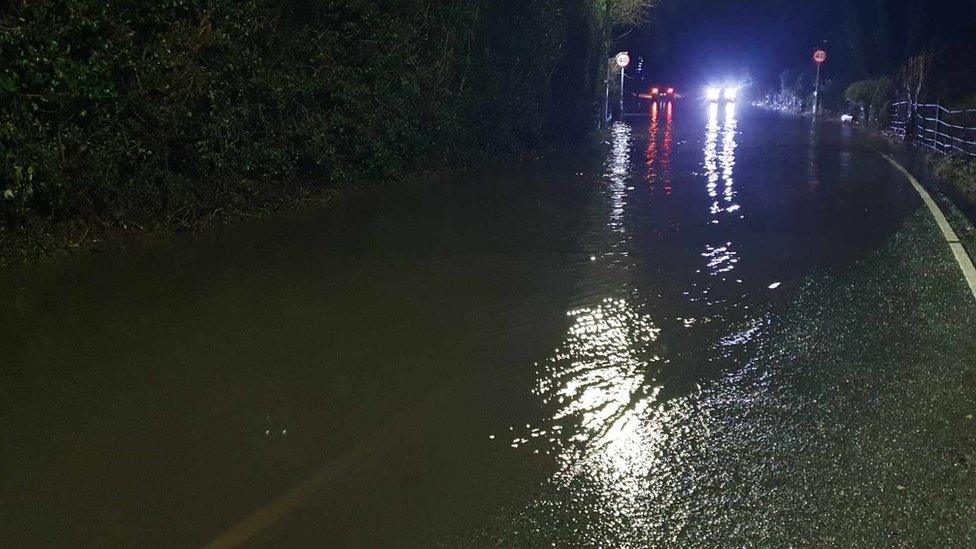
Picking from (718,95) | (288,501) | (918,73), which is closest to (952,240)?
(288,501)

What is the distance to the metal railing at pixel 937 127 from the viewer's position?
826 inches

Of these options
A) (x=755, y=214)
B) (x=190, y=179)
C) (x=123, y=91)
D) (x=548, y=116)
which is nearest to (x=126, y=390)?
(x=123, y=91)

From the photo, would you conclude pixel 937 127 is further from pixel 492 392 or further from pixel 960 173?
pixel 492 392

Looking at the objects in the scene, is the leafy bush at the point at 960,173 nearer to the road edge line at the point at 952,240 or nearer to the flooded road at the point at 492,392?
the road edge line at the point at 952,240

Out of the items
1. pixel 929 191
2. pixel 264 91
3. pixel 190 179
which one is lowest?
pixel 929 191

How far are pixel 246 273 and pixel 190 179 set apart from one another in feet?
9.53

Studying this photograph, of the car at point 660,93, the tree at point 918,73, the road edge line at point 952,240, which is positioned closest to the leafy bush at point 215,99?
the road edge line at point 952,240

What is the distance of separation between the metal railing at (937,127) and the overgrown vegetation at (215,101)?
10.4 meters

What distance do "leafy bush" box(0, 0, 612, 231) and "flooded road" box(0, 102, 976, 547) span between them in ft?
3.03

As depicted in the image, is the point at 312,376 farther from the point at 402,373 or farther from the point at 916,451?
the point at 916,451

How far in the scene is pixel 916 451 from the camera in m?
→ 5.00

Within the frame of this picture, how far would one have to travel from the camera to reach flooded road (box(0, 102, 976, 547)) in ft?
14.4

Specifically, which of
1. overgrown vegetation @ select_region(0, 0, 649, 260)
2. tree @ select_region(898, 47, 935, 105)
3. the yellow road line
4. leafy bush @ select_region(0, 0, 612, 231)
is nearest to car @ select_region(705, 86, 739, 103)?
tree @ select_region(898, 47, 935, 105)

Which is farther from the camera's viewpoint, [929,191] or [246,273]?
[929,191]
